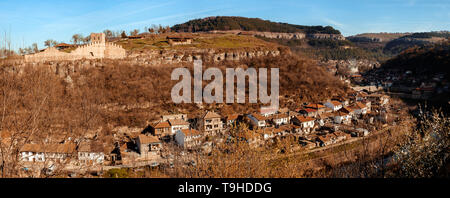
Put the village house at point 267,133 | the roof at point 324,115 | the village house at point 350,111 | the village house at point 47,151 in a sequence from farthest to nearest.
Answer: the village house at point 350,111 < the roof at point 324,115 < the village house at point 267,133 < the village house at point 47,151

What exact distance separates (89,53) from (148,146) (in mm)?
19005

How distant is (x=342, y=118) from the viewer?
2658 centimetres

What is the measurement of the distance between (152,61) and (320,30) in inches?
4264

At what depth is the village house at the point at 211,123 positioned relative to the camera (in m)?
22.8

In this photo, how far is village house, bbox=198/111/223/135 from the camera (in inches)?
898

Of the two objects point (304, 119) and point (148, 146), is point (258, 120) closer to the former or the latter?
point (304, 119)

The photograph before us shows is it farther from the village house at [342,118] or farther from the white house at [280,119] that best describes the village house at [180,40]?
the village house at [342,118]

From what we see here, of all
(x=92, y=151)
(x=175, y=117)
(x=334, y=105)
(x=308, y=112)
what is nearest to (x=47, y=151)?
(x=92, y=151)

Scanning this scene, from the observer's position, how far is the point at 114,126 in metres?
21.9

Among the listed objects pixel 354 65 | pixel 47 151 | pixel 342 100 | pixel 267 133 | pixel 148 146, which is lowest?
pixel 148 146

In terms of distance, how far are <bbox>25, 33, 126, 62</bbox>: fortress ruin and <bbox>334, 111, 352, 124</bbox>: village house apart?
2821cm

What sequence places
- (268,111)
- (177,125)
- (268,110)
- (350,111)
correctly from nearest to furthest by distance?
1. (177,125)
2. (268,111)
3. (268,110)
4. (350,111)

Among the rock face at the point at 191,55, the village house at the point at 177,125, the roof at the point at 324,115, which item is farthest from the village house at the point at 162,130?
the roof at the point at 324,115

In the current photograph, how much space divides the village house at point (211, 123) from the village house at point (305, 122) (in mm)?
7523
